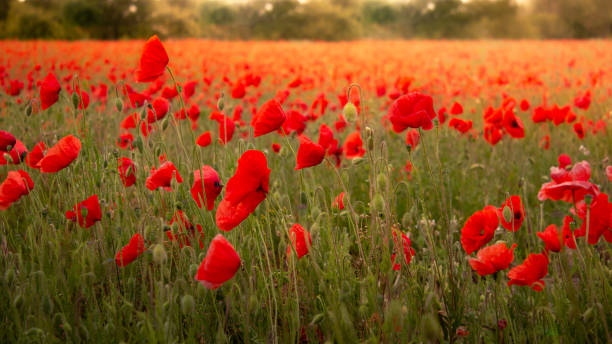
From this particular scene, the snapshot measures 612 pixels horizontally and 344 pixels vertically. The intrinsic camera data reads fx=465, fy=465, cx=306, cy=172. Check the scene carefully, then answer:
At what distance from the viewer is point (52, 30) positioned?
1067 centimetres

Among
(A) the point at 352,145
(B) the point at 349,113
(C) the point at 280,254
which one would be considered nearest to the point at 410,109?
(B) the point at 349,113

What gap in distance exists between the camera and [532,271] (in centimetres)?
122

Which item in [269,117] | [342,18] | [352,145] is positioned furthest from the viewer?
[342,18]

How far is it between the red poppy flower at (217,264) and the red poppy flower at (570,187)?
2.61 feet

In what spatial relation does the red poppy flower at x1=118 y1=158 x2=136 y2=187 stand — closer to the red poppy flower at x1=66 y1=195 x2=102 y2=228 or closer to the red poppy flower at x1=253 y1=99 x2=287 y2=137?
the red poppy flower at x1=66 y1=195 x2=102 y2=228

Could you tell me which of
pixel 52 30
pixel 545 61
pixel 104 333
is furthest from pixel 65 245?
pixel 52 30

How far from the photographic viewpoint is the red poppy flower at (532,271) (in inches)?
47.2

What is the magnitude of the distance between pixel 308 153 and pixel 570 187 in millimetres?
656

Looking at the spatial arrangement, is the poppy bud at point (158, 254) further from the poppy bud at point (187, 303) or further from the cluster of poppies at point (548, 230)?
the cluster of poppies at point (548, 230)

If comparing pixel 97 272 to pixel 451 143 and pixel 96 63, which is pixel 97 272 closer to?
pixel 451 143

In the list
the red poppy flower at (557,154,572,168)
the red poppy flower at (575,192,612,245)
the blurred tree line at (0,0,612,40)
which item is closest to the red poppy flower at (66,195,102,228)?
the red poppy flower at (575,192,612,245)

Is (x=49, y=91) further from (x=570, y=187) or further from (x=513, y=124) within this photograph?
(x=513, y=124)

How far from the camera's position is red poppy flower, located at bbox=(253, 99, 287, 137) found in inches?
52.9

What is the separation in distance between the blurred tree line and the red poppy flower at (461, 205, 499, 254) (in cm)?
1481
